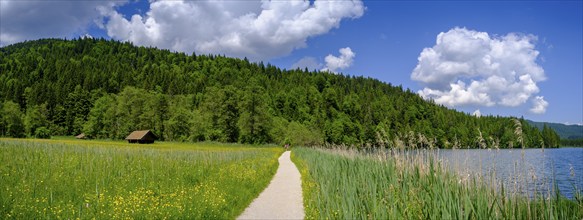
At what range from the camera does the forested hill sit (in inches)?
3425

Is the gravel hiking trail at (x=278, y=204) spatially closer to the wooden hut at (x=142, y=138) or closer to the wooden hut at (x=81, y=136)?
the wooden hut at (x=142, y=138)

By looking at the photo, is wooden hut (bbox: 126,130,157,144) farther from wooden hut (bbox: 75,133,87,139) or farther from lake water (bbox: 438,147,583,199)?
lake water (bbox: 438,147,583,199)

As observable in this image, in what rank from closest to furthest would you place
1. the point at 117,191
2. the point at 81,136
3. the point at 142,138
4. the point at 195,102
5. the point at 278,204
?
the point at 117,191 → the point at 278,204 → the point at 142,138 → the point at 81,136 → the point at 195,102

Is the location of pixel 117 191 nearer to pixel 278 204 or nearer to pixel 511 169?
pixel 278 204

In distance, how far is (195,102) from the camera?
117438mm

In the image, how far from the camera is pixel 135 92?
314 ft

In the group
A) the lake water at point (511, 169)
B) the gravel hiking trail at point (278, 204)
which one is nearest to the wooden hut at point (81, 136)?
the gravel hiking trail at point (278, 204)

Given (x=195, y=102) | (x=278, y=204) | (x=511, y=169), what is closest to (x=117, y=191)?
(x=278, y=204)

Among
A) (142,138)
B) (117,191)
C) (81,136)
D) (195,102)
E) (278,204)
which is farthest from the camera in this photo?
(195,102)

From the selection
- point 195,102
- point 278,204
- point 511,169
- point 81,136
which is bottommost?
point 278,204

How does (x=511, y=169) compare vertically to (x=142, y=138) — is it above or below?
below

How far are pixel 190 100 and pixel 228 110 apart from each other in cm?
3344

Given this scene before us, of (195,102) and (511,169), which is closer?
(511,169)

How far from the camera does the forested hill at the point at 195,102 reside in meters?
87.0
